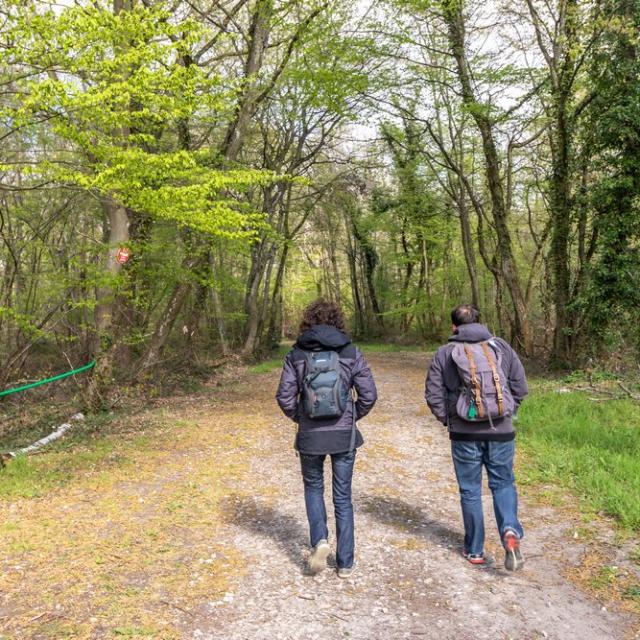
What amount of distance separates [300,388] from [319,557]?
1.19m

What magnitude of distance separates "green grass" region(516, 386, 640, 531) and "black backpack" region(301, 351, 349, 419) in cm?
277

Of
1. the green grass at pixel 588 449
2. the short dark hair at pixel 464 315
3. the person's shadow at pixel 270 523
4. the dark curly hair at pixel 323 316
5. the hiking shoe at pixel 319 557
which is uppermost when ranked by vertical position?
the dark curly hair at pixel 323 316

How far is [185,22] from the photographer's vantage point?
6.84 m

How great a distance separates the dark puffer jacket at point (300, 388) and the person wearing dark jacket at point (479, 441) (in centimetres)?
58

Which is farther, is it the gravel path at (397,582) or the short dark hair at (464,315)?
the short dark hair at (464,315)

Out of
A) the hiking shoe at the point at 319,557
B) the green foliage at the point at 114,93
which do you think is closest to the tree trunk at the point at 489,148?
the green foliage at the point at 114,93

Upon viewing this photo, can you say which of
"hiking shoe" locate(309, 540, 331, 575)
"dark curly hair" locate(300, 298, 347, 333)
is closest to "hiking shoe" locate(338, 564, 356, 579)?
"hiking shoe" locate(309, 540, 331, 575)

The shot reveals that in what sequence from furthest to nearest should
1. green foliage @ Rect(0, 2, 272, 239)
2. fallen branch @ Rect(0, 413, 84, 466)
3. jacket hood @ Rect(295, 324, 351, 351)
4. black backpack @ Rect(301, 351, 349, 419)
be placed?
fallen branch @ Rect(0, 413, 84, 466) → green foliage @ Rect(0, 2, 272, 239) → jacket hood @ Rect(295, 324, 351, 351) → black backpack @ Rect(301, 351, 349, 419)

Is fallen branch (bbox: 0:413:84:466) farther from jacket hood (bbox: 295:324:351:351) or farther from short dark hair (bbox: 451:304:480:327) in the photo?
short dark hair (bbox: 451:304:480:327)

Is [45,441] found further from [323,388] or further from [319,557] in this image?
[323,388]

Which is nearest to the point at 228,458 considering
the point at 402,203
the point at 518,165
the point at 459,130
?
the point at 459,130

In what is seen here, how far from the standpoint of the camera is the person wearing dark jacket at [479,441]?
3736mm

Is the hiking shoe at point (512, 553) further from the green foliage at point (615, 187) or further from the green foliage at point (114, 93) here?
the green foliage at point (615, 187)

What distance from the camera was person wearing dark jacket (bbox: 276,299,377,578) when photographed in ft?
12.0
